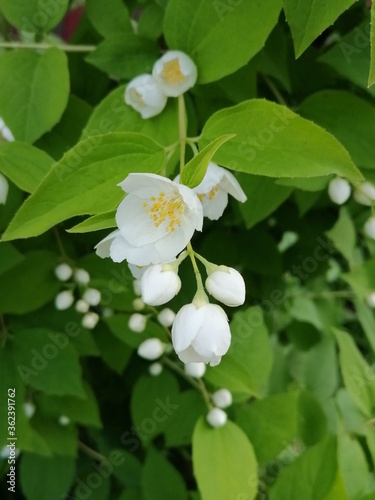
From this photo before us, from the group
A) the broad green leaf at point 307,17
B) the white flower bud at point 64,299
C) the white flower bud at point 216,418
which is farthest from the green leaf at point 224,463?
the broad green leaf at point 307,17

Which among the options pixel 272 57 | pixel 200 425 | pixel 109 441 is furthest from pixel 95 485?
pixel 272 57

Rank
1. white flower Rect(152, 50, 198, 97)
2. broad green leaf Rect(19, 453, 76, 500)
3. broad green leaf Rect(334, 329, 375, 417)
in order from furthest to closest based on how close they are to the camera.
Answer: broad green leaf Rect(19, 453, 76, 500)
broad green leaf Rect(334, 329, 375, 417)
white flower Rect(152, 50, 198, 97)

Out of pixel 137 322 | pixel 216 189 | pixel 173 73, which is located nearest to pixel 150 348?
pixel 137 322

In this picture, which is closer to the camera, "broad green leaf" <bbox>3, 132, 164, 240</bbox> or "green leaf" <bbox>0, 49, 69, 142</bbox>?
"broad green leaf" <bbox>3, 132, 164, 240</bbox>

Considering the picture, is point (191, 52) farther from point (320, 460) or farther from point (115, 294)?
point (320, 460)

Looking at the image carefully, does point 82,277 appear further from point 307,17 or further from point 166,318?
point 307,17

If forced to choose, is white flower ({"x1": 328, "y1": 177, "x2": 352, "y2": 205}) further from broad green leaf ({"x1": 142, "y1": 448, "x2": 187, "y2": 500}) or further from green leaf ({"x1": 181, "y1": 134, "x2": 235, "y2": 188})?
broad green leaf ({"x1": 142, "y1": 448, "x2": 187, "y2": 500})

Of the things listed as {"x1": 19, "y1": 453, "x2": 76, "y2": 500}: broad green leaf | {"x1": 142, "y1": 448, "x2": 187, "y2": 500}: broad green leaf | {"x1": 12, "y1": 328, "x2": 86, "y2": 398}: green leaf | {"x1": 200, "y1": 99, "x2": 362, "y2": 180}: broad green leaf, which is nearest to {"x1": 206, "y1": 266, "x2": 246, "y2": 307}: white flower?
{"x1": 200, "y1": 99, "x2": 362, "y2": 180}: broad green leaf
